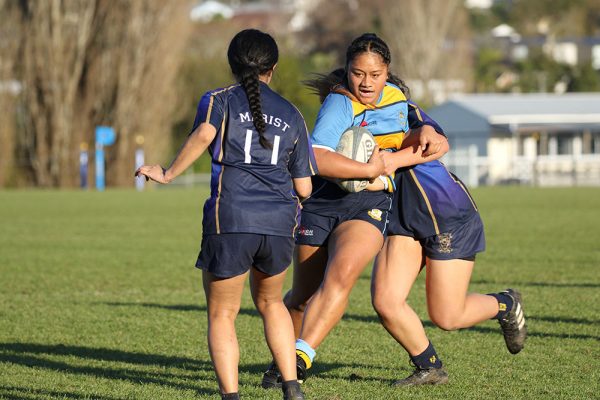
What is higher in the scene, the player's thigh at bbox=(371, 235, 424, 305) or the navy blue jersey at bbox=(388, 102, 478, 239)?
the navy blue jersey at bbox=(388, 102, 478, 239)

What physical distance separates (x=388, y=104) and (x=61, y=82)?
34754mm

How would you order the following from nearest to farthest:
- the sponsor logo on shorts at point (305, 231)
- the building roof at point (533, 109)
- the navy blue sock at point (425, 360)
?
the sponsor logo on shorts at point (305, 231) < the navy blue sock at point (425, 360) < the building roof at point (533, 109)

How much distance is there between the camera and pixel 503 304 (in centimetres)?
675

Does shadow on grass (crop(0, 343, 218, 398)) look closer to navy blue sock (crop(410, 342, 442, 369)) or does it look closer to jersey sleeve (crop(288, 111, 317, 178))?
navy blue sock (crop(410, 342, 442, 369))

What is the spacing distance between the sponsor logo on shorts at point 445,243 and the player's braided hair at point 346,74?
85 centimetres

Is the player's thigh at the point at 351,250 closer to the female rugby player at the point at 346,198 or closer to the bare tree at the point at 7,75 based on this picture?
the female rugby player at the point at 346,198

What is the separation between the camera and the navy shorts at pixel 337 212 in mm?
6188

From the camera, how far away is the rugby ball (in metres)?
5.89

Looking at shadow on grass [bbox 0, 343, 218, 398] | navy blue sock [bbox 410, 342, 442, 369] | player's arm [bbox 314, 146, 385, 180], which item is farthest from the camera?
shadow on grass [bbox 0, 343, 218, 398]

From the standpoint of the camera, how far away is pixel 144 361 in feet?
24.0

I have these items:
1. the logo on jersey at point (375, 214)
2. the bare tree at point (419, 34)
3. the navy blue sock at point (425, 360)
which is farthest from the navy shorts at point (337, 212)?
the bare tree at point (419, 34)

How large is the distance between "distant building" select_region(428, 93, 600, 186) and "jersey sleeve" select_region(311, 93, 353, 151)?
4379 cm

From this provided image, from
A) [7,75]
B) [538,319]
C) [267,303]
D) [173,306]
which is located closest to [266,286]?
[267,303]

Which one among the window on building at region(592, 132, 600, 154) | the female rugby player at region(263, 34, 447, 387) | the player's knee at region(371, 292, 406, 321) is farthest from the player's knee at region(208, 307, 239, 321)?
the window on building at region(592, 132, 600, 154)
